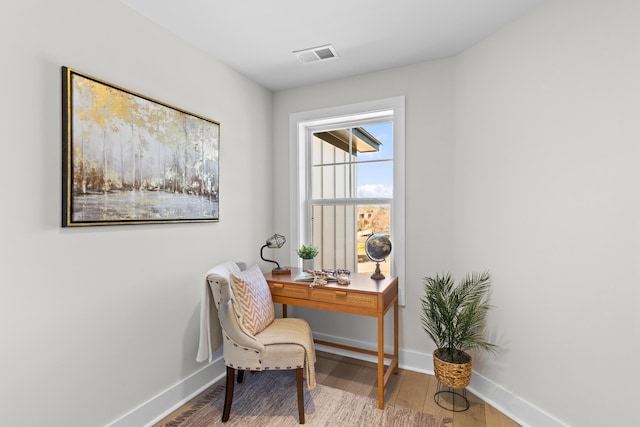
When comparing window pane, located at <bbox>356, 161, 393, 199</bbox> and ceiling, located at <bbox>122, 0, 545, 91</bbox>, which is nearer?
ceiling, located at <bbox>122, 0, 545, 91</bbox>

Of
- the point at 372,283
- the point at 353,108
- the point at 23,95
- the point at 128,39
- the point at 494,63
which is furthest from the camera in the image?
the point at 353,108

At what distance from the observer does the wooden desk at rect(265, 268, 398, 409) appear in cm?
215

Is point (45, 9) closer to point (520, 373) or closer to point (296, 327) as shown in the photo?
point (296, 327)

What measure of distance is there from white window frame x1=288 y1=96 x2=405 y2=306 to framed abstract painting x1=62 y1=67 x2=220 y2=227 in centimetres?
88

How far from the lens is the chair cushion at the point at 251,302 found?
2.02m

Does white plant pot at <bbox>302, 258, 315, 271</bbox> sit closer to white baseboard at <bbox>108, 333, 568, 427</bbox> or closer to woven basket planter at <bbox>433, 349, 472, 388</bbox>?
white baseboard at <bbox>108, 333, 568, 427</bbox>

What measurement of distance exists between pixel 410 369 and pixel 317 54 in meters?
2.65

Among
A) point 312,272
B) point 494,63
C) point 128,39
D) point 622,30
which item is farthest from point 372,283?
point 128,39

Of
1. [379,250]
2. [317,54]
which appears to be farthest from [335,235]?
[317,54]

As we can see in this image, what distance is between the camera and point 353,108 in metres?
2.80

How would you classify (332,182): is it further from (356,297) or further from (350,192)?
(356,297)

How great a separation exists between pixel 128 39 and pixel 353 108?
172 cm

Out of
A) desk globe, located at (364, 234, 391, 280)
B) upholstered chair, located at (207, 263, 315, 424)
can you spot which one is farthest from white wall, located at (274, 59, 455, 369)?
upholstered chair, located at (207, 263, 315, 424)

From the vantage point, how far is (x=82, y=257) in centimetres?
162
